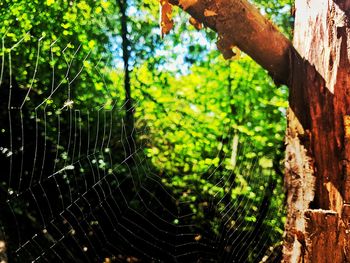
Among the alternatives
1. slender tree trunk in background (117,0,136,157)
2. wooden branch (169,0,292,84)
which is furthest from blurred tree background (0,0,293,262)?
wooden branch (169,0,292,84)

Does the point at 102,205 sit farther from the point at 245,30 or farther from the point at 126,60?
the point at 245,30

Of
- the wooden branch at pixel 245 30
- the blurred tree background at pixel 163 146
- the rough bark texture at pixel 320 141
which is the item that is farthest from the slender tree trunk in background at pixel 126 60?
the rough bark texture at pixel 320 141

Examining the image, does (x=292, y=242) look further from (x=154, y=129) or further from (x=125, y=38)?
(x=125, y=38)

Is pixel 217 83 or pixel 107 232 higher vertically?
pixel 217 83

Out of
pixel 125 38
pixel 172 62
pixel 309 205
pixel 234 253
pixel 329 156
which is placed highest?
pixel 125 38

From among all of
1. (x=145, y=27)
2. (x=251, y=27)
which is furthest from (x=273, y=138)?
(x=251, y=27)

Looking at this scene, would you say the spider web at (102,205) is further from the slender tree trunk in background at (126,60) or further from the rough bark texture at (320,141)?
the rough bark texture at (320,141)

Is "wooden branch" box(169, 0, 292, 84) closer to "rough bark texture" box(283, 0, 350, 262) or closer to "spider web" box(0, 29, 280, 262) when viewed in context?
"rough bark texture" box(283, 0, 350, 262)

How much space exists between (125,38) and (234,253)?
10.4ft

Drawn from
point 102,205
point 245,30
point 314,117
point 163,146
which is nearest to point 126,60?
point 163,146

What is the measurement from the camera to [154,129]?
530 cm

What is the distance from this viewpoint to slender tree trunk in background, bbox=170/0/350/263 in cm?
145

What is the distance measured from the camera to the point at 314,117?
1.55 m

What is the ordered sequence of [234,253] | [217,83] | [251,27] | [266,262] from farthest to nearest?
[217,83] → [234,253] → [266,262] → [251,27]
